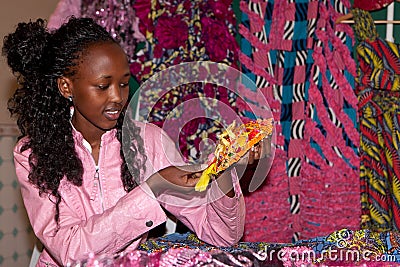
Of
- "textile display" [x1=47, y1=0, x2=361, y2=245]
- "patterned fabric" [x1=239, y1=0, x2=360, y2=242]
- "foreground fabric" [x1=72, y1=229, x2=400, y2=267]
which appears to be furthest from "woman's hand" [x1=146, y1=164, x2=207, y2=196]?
"patterned fabric" [x1=239, y1=0, x2=360, y2=242]

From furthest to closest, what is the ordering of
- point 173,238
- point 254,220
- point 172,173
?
point 254,220 → point 173,238 → point 172,173

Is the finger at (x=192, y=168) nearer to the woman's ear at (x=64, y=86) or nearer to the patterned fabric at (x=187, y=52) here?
the woman's ear at (x=64, y=86)

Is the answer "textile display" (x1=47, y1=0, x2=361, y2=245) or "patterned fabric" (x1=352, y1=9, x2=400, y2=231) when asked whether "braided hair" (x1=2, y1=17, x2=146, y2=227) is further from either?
"patterned fabric" (x1=352, y1=9, x2=400, y2=231)

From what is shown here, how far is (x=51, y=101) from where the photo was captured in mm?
1448

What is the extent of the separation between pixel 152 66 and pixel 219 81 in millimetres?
264

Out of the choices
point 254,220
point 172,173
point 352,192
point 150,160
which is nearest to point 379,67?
point 352,192

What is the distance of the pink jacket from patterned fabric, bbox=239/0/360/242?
71 centimetres

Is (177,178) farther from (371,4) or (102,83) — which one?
(371,4)

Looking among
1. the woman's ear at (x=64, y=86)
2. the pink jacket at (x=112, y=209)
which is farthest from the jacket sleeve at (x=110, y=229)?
the woman's ear at (x=64, y=86)

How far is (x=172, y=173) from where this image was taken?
1058mm

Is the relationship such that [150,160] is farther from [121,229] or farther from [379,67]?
[379,67]

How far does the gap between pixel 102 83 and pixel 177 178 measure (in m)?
0.34

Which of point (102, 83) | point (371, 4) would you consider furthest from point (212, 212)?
point (371, 4)

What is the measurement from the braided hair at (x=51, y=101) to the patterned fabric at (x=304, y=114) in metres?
0.82
